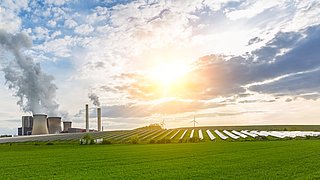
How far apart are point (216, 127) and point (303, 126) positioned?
36486 mm

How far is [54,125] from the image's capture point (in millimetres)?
165000

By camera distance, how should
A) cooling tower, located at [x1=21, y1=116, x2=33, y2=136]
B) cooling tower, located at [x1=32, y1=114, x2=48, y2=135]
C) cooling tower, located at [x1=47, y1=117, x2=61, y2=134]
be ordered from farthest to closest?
cooling tower, located at [x1=21, y1=116, x2=33, y2=136]
cooling tower, located at [x1=47, y1=117, x2=61, y2=134]
cooling tower, located at [x1=32, y1=114, x2=48, y2=135]

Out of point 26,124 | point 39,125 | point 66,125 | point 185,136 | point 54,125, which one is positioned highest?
point 26,124

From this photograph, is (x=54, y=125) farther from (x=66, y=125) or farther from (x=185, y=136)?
(x=185, y=136)

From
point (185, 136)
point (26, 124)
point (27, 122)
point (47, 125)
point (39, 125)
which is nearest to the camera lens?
point (185, 136)

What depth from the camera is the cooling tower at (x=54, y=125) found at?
534ft

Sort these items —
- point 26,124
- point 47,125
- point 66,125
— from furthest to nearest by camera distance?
1. point 66,125
2. point 26,124
3. point 47,125

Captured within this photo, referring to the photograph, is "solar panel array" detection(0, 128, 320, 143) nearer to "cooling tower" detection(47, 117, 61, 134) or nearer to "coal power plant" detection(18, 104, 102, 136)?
"coal power plant" detection(18, 104, 102, 136)

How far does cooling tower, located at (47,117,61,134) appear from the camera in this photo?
534 feet

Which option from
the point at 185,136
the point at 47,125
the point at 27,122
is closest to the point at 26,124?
the point at 27,122

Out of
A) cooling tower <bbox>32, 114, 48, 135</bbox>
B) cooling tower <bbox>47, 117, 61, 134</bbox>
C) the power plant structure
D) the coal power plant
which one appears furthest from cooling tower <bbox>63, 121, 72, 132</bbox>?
cooling tower <bbox>32, 114, 48, 135</bbox>

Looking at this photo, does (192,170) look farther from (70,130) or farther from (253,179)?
(70,130)

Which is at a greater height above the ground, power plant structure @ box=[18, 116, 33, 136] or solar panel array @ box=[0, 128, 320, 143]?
power plant structure @ box=[18, 116, 33, 136]

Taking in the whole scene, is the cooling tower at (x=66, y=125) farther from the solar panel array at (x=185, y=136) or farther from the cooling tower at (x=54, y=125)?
the solar panel array at (x=185, y=136)
